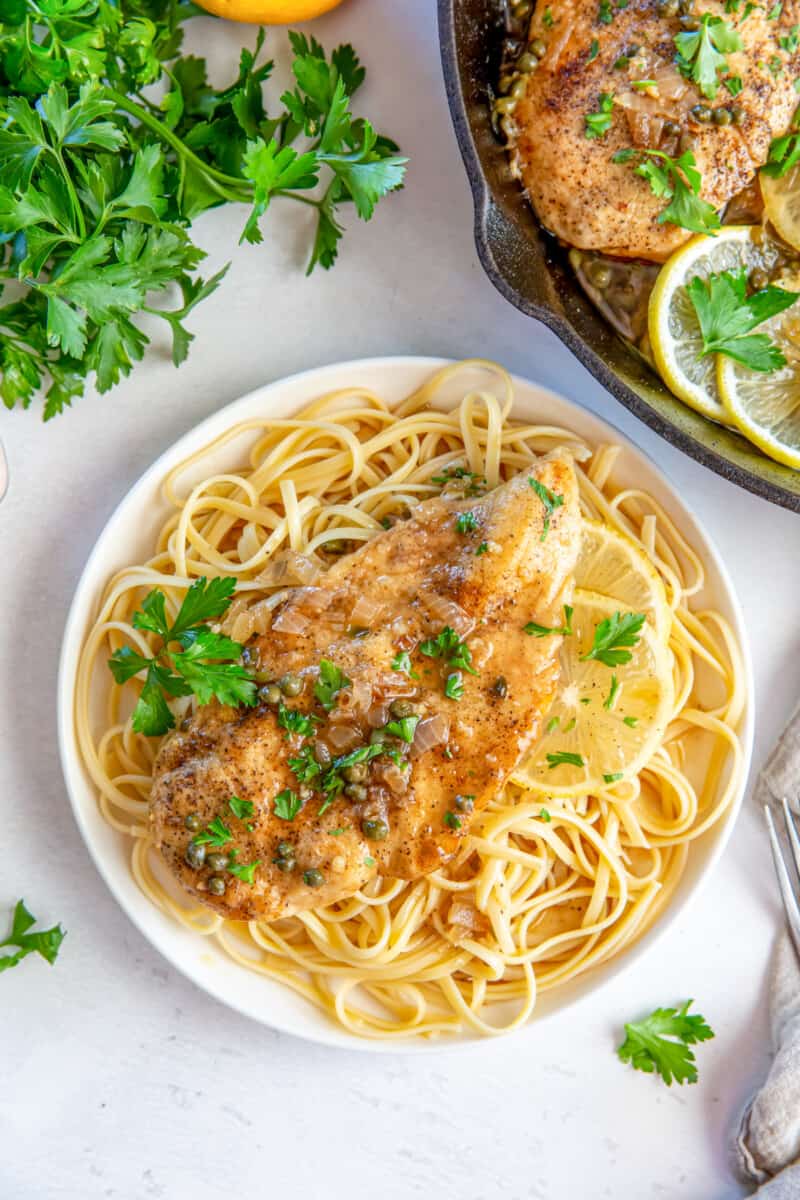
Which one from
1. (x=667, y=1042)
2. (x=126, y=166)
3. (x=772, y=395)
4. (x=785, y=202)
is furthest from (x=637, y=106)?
(x=667, y=1042)

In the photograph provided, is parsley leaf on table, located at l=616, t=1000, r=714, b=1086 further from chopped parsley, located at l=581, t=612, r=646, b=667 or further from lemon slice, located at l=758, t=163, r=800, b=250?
lemon slice, located at l=758, t=163, r=800, b=250

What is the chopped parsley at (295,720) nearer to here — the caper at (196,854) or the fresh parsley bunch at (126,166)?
the caper at (196,854)

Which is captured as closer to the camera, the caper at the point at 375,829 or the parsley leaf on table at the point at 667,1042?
the caper at the point at 375,829

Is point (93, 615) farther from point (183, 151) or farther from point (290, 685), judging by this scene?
point (183, 151)

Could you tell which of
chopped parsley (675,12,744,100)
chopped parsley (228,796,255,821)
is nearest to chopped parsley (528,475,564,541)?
chopped parsley (228,796,255,821)

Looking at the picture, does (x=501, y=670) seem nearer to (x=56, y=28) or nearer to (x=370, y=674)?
(x=370, y=674)

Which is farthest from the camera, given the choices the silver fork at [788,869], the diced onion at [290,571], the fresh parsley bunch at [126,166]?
the silver fork at [788,869]

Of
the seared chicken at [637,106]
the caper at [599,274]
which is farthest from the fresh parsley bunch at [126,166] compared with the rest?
the caper at [599,274]

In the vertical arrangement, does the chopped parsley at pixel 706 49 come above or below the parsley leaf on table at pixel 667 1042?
above
